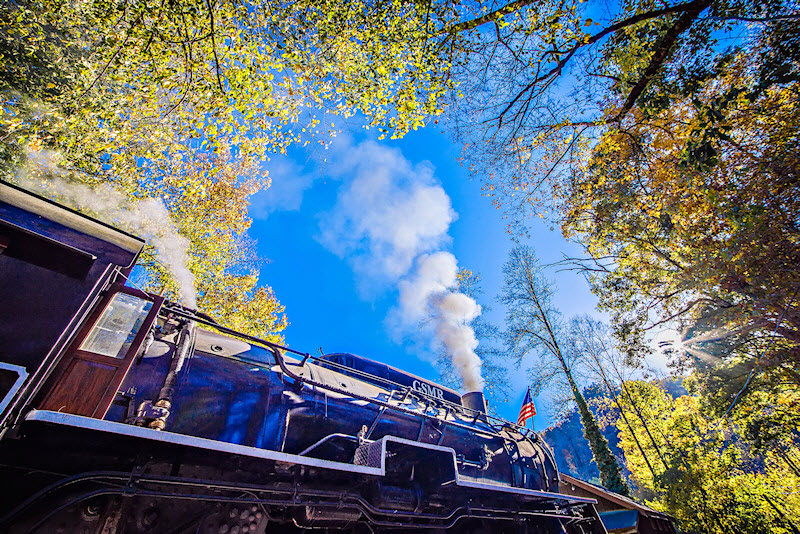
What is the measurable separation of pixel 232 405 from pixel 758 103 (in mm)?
11546

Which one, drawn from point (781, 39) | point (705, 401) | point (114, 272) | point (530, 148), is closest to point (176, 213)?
point (114, 272)

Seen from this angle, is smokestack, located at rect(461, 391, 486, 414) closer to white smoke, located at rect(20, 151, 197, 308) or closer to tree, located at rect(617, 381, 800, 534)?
tree, located at rect(617, 381, 800, 534)

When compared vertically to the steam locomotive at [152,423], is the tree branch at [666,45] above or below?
above

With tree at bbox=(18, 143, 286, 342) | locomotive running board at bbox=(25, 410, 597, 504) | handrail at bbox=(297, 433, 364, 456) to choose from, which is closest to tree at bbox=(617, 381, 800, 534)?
locomotive running board at bbox=(25, 410, 597, 504)

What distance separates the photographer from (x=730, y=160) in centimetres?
697

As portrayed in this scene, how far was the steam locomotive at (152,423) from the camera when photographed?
1.91 metres

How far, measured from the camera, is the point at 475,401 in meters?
8.13

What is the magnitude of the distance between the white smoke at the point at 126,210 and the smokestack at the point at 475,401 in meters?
9.36

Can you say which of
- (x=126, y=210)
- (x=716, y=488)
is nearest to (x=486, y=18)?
(x=126, y=210)

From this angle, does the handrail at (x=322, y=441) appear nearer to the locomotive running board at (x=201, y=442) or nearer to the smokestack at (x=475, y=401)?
the locomotive running board at (x=201, y=442)

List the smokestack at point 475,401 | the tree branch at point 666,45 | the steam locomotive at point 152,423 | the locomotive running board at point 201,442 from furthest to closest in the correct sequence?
the smokestack at point 475,401 < the tree branch at point 666,45 < the steam locomotive at point 152,423 < the locomotive running board at point 201,442

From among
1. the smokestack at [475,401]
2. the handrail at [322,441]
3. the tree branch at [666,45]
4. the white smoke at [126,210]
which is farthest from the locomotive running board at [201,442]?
the white smoke at [126,210]

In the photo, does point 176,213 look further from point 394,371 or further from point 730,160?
point 730,160

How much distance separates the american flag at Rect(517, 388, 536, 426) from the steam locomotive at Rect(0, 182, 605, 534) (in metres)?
4.52
